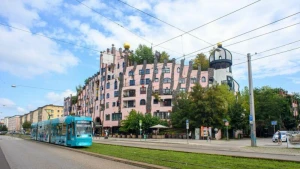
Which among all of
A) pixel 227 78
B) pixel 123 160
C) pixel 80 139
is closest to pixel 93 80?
pixel 227 78

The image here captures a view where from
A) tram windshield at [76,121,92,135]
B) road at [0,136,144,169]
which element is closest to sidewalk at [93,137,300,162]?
tram windshield at [76,121,92,135]

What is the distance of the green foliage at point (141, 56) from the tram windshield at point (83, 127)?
53603 mm

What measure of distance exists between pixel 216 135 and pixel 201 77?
18.7 metres

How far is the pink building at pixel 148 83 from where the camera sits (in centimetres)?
6662

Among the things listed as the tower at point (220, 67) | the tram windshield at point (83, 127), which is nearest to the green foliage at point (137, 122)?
the tower at point (220, 67)

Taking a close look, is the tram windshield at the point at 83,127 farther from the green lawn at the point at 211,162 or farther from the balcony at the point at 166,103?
the balcony at the point at 166,103

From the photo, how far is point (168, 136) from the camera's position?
54656 mm

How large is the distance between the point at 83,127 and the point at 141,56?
55.7m

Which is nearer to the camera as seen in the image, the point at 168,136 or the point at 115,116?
the point at 168,136

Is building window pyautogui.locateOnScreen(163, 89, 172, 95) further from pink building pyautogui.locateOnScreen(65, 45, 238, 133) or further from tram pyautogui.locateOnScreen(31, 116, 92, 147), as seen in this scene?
tram pyautogui.locateOnScreen(31, 116, 92, 147)

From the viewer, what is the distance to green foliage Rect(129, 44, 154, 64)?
260 feet

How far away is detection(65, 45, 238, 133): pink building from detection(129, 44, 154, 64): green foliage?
2.24 metres

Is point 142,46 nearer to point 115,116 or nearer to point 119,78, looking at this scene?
point 119,78

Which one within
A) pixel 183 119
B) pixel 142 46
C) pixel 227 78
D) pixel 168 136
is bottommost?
pixel 168 136
